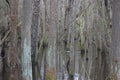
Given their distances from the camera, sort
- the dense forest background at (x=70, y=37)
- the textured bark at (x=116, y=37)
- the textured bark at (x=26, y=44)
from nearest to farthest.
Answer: the textured bark at (x=116, y=37)
the textured bark at (x=26, y=44)
the dense forest background at (x=70, y=37)

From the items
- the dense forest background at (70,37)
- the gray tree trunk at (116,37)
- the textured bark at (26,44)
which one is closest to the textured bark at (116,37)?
the gray tree trunk at (116,37)

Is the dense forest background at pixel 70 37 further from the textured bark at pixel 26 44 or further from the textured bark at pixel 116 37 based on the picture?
the textured bark at pixel 116 37

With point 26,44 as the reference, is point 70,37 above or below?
below

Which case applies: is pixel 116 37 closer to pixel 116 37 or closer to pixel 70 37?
pixel 116 37

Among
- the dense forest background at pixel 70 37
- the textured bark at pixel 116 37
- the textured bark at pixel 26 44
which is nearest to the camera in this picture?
the textured bark at pixel 116 37

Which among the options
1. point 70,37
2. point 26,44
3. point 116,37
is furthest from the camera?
point 70,37

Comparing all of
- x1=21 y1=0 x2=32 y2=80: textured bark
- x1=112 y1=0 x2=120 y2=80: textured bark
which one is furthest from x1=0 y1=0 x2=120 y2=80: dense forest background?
x1=112 y1=0 x2=120 y2=80: textured bark

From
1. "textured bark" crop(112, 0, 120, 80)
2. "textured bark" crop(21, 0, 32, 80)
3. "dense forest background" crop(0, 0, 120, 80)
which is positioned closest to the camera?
"textured bark" crop(112, 0, 120, 80)

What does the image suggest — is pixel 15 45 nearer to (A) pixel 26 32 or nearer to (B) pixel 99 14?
(A) pixel 26 32

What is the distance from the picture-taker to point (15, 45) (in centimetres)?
1128

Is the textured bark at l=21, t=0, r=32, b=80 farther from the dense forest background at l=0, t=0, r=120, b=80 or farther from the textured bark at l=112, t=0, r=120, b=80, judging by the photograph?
the dense forest background at l=0, t=0, r=120, b=80

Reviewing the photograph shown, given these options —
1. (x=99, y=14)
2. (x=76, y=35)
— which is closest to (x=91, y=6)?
(x=99, y=14)

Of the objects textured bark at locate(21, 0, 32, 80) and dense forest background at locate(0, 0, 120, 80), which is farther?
dense forest background at locate(0, 0, 120, 80)

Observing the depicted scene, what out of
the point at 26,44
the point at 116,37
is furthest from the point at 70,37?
the point at 116,37
